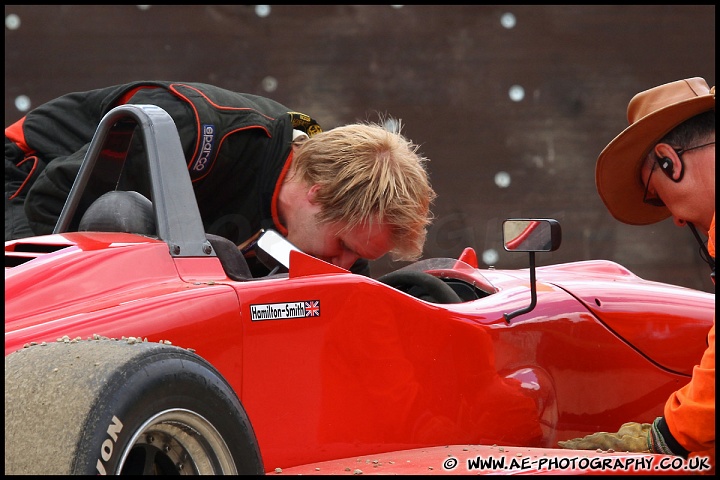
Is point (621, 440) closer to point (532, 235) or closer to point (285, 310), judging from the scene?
point (532, 235)

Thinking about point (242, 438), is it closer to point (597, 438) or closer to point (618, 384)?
point (597, 438)

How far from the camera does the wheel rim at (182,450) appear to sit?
1.77m

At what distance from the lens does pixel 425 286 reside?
297cm

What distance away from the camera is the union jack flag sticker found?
2.29 meters

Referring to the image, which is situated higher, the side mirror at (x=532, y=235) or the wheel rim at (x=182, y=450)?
the side mirror at (x=532, y=235)

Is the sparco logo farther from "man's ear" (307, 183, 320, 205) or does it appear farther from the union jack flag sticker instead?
the union jack flag sticker

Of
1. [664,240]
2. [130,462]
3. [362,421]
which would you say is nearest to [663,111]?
Result: [362,421]

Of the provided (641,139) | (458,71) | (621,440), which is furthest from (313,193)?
(458,71)

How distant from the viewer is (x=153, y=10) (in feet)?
21.1

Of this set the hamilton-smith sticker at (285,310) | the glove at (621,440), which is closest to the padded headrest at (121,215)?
the hamilton-smith sticker at (285,310)

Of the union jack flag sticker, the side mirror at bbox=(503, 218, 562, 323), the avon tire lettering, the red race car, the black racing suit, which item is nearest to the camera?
the avon tire lettering

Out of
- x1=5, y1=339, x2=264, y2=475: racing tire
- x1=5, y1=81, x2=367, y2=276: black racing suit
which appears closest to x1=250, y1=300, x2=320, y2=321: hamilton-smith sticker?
x1=5, y1=339, x2=264, y2=475: racing tire

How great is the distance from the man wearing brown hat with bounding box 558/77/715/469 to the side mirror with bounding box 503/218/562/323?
0.75ft

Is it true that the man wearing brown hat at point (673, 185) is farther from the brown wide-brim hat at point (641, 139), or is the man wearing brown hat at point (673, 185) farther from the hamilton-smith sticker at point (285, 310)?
the hamilton-smith sticker at point (285, 310)
